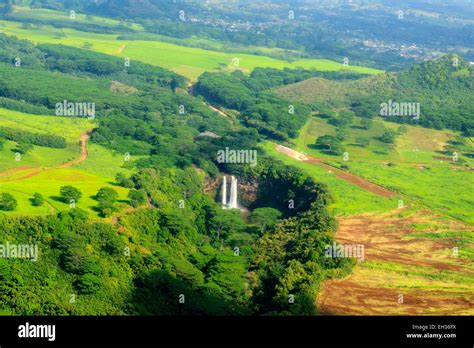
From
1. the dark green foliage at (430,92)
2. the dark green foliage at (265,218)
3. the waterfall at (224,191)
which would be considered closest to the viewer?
the dark green foliage at (265,218)

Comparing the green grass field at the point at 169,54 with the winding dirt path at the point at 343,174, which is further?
the green grass field at the point at 169,54

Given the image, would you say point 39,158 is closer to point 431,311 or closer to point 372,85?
point 431,311

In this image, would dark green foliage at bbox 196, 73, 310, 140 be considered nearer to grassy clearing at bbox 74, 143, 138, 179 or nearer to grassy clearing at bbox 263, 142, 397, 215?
grassy clearing at bbox 263, 142, 397, 215

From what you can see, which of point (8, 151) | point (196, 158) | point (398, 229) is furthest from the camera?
point (196, 158)

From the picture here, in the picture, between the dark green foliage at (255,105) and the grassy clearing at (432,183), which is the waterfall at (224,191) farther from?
the dark green foliage at (255,105)

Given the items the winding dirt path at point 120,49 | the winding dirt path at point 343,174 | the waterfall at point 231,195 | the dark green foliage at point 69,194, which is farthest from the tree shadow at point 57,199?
the winding dirt path at point 120,49

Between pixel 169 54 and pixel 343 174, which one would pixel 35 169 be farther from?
pixel 169 54

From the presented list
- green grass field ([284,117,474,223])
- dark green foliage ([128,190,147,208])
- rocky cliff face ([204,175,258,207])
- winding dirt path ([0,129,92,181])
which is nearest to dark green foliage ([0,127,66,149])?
winding dirt path ([0,129,92,181])

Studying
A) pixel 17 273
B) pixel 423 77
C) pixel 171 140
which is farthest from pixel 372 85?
pixel 17 273
